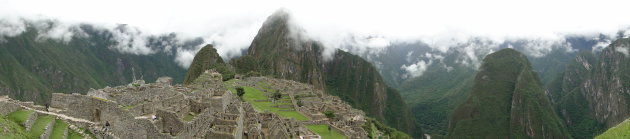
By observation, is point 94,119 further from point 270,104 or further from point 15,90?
point 15,90

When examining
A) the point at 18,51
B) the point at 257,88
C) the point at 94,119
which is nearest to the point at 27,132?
the point at 94,119

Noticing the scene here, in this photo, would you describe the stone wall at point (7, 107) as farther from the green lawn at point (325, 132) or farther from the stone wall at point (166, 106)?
the green lawn at point (325, 132)

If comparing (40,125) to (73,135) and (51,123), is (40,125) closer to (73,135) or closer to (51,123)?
(51,123)

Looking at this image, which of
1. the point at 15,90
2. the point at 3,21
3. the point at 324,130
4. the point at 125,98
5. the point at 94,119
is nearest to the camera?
the point at 94,119

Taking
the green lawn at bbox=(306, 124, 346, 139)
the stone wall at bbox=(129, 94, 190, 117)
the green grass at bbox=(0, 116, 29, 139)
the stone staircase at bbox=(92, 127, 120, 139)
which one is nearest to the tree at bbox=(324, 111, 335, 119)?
the green lawn at bbox=(306, 124, 346, 139)

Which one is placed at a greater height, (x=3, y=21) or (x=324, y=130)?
(x=3, y=21)

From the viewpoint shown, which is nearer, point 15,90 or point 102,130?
point 102,130
